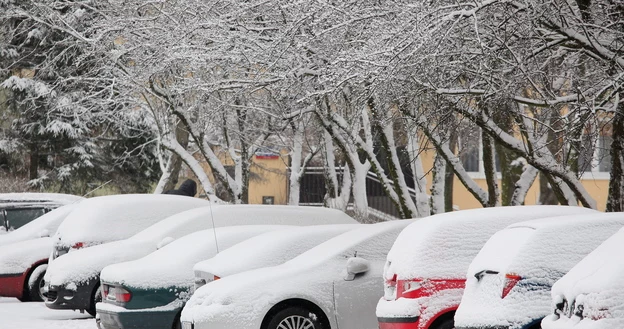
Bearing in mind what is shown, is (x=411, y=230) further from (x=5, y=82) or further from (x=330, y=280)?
(x=5, y=82)

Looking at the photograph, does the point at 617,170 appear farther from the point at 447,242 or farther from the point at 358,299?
the point at 447,242

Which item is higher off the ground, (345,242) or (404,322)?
(345,242)

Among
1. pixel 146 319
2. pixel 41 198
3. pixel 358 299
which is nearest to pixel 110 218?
pixel 146 319

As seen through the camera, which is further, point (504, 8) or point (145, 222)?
point (145, 222)

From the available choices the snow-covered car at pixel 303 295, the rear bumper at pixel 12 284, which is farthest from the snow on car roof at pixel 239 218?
the snow-covered car at pixel 303 295

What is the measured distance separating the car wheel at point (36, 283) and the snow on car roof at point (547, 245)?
10816mm

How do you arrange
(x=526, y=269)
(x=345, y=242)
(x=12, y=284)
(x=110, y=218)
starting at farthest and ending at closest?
(x=12, y=284) → (x=110, y=218) → (x=345, y=242) → (x=526, y=269)

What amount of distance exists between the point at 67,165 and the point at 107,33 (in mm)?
14249

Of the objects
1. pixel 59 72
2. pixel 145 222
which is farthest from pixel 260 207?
pixel 59 72

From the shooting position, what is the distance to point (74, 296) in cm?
1482

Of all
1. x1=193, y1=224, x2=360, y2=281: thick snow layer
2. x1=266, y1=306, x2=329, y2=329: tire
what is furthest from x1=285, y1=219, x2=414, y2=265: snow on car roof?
x1=266, y1=306, x2=329, y2=329: tire

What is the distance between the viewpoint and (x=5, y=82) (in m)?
32.9

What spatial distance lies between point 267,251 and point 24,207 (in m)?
10.4

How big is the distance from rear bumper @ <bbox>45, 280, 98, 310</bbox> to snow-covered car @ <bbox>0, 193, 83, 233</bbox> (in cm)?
644
